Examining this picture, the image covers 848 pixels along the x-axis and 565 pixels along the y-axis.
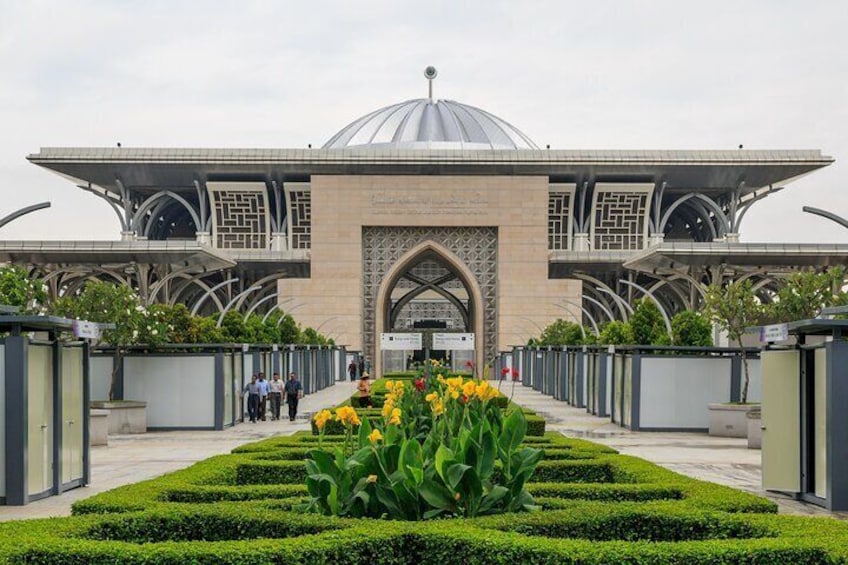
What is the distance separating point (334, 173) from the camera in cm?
6900

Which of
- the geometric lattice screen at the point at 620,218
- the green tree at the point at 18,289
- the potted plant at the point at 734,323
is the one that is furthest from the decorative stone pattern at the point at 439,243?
the potted plant at the point at 734,323

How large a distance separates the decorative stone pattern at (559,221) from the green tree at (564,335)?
14.6 m

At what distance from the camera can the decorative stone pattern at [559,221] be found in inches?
2847

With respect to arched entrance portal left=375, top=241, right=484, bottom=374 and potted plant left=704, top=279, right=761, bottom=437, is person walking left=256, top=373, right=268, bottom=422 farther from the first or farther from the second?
arched entrance portal left=375, top=241, right=484, bottom=374

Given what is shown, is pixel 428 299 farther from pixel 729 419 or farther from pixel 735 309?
pixel 729 419

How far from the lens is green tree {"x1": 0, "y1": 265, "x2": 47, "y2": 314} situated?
2502cm

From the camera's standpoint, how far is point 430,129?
86.8m

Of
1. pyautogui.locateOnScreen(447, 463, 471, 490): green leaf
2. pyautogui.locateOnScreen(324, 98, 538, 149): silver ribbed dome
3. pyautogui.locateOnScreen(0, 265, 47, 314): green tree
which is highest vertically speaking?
pyautogui.locateOnScreen(324, 98, 538, 149): silver ribbed dome

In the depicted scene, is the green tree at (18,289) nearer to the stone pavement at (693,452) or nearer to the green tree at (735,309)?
the stone pavement at (693,452)

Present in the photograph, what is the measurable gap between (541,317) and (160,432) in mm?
42762

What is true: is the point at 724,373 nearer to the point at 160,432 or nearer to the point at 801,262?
the point at 160,432

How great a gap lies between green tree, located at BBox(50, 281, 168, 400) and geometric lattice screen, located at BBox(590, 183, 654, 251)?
47.7m

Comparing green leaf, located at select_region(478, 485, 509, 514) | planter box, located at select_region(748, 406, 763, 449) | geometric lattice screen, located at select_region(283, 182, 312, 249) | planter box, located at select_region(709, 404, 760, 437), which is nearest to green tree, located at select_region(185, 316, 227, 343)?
planter box, located at select_region(709, 404, 760, 437)

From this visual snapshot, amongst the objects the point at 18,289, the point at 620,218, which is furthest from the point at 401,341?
the point at 620,218
